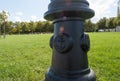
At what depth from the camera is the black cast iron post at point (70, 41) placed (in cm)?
214

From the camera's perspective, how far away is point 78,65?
2.18m

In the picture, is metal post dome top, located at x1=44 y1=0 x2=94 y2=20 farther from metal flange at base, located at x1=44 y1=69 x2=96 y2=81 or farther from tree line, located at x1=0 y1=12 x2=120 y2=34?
tree line, located at x1=0 y1=12 x2=120 y2=34

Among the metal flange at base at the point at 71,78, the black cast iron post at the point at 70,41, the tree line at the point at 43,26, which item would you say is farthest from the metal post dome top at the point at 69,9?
the tree line at the point at 43,26

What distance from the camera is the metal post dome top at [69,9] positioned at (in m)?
2.14

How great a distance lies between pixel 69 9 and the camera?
2.13 meters

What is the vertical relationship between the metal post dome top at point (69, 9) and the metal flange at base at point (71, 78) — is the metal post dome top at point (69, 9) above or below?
above

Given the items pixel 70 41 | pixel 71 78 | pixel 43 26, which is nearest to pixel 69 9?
pixel 70 41

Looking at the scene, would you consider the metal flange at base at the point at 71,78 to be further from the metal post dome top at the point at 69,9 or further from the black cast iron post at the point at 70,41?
the metal post dome top at the point at 69,9

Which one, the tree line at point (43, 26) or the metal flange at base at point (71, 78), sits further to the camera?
the tree line at point (43, 26)

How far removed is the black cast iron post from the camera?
2.14 metres

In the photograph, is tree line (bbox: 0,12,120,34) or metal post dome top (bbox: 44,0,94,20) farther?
tree line (bbox: 0,12,120,34)

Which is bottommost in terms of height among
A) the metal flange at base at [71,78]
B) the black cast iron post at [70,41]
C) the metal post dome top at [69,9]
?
the metal flange at base at [71,78]

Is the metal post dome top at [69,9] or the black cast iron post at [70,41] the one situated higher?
the metal post dome top at [69,9]

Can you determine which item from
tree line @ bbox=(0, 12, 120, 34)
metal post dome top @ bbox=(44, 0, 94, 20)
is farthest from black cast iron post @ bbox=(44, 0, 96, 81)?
tree line @ bbox=(0, 12, 120, 34)
